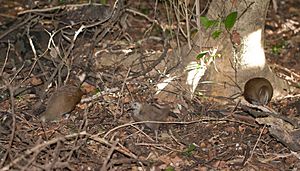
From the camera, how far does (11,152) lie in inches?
146

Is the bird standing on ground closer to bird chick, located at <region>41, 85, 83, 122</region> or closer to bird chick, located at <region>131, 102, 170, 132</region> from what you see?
bird chick, located at <region>41, 85, 83, 122</region>

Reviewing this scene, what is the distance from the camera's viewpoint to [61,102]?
Result: 4.50 meters

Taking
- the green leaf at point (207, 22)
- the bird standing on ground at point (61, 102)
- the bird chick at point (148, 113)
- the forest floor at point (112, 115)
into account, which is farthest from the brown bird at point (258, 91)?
the bird standing on ground at point (61, 102)

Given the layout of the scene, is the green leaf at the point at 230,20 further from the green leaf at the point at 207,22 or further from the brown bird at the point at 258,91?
the brown bird at the point at 258,91

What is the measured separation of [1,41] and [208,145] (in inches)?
94.4

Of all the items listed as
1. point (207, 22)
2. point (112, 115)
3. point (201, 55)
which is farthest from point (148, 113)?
point (207, 22)

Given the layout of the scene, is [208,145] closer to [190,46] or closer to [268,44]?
[190,46]

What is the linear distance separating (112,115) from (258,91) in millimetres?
1112

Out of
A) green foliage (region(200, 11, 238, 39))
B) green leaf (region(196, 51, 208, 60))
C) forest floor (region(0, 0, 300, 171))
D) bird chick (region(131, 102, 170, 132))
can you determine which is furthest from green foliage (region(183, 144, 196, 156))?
green foliage (region(200, 11, 238, 39))

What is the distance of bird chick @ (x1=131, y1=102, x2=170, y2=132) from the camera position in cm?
428

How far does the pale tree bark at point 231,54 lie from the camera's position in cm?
491

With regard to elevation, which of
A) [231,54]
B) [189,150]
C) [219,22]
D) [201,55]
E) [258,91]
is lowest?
[189,150]

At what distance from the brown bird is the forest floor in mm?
129

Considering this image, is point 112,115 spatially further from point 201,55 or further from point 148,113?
point 201,55
